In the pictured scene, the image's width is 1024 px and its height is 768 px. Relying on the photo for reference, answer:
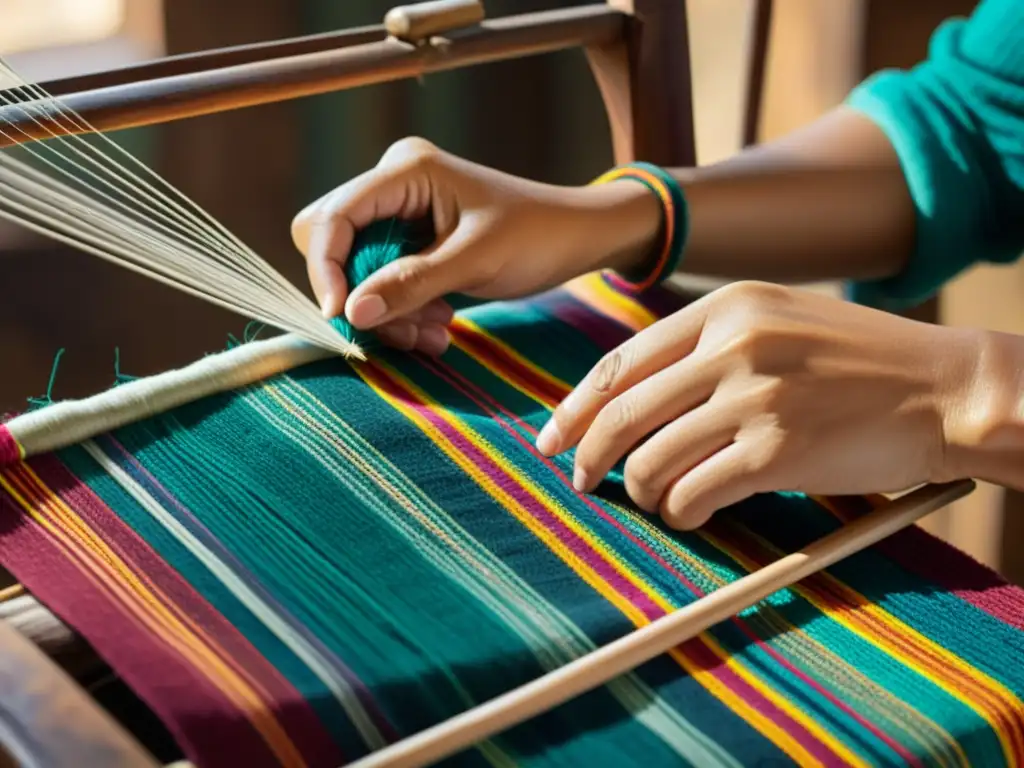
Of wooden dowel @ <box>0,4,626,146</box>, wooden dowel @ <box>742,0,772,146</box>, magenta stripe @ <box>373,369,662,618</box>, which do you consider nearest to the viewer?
magenta stripe @ <box>373,369,662,618</box>

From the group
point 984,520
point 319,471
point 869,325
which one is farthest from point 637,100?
point 984,520

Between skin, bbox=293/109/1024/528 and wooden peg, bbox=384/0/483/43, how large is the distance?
0.35 ft

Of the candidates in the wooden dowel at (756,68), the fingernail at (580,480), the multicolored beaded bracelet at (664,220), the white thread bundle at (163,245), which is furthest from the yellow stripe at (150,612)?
the wooden dowel at (756,68)

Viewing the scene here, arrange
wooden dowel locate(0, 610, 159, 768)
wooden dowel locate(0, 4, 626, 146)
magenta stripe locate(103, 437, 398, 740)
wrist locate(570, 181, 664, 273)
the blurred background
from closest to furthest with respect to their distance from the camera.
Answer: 1. wooden dowel locate(0, 610, 159, 768)
2. magenta stripe locate(103, 437, 398, 740)
3. wooden dowel locate(0, 4, 626, 146)
4. wrist locate(570, 181, 664, 273)
5. the blurred background

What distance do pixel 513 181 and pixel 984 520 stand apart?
90 cm

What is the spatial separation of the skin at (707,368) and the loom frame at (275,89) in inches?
3.6

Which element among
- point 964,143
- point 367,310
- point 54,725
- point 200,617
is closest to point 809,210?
point 964,143

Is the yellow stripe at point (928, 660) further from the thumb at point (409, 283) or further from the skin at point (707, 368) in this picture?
the thumb at point (409, 283)

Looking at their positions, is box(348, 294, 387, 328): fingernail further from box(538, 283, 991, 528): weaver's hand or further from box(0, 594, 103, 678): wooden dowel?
box(0, 594, 103, 678): wooden dowel

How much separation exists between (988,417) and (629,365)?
0.73ft

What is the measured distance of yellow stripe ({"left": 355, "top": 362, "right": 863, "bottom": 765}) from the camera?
0.58 meters

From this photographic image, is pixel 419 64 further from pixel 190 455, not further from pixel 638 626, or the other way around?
pixel 638 626

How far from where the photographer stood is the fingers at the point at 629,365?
0.73m

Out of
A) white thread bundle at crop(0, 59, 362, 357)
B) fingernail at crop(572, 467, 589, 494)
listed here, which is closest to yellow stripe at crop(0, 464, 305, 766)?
white thread bundle at crop(0, 59, 362, 357)
